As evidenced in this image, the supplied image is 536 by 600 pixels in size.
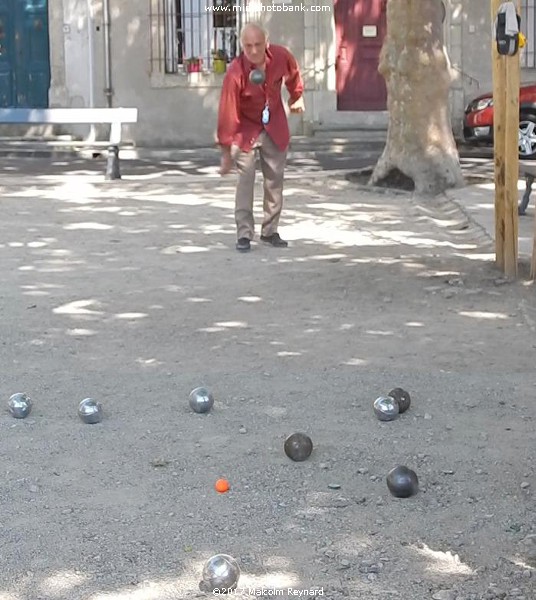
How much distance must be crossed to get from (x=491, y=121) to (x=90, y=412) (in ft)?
49.7

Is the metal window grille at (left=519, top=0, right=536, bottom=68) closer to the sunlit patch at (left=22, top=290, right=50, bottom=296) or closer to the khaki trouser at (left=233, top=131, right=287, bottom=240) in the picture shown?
the khaki trouser at (left=233, top=131, right=287, bottom=240)

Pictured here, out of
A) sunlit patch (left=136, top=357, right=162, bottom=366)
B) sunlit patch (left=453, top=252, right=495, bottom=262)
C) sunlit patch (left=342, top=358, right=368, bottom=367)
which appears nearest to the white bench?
sunlit patch (left=453, top=252, right=495, bottom=262)

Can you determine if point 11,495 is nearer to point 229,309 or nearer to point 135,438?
point 135,438

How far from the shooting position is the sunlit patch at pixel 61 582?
4.33 meters

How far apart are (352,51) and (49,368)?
18004 mm

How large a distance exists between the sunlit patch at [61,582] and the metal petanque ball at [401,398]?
2230 mm

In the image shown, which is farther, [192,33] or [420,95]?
[192,33]

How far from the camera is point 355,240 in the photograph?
11609mm

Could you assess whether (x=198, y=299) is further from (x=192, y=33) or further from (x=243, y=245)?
(x=192, y=33)

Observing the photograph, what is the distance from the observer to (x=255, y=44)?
10547 millimetres

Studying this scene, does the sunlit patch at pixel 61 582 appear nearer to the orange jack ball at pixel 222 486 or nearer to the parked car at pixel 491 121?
the orange jack ball at pixel 222 486

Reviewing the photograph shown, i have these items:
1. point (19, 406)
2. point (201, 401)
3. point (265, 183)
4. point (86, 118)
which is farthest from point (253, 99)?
point (86, 118)

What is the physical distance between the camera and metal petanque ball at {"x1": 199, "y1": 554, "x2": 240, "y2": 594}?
424 centimetres

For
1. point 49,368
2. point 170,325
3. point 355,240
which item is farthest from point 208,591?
point 355,240
